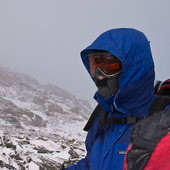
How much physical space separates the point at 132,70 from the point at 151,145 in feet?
3.55

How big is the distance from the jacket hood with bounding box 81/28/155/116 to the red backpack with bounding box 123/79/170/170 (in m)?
0.90

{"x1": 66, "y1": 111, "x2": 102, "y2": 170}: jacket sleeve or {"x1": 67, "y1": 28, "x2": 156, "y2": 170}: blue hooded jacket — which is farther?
{"x1": 66, "y1": 111, "x2": 102, "y2": 170}: jacket sleeve

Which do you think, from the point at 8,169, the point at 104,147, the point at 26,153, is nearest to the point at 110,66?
the point at 104,147

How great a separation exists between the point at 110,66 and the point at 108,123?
70cm

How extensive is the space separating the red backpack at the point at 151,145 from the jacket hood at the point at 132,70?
2.97 ft

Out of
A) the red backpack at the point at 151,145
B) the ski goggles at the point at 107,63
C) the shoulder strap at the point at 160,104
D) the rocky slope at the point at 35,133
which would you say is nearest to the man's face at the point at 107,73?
the ski goggles at the point at 107,63

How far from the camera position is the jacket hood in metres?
1.64

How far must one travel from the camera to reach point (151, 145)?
68cm

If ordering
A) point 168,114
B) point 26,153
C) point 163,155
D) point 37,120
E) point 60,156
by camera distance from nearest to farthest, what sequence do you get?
point 163,155 < point 168,114 < point 26,153 < point 60,156 < point 37,120

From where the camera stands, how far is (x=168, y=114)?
73 cm

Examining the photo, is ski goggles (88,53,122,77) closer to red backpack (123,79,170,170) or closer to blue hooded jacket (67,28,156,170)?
blue hooded jacket (67,28,156,170)

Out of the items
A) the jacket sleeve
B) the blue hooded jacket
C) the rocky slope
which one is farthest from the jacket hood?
the rocky slope

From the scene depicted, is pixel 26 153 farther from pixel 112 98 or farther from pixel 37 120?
pixel 37 120

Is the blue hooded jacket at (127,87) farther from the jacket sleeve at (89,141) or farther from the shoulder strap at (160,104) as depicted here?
the jacket sleeve at (89,141)
